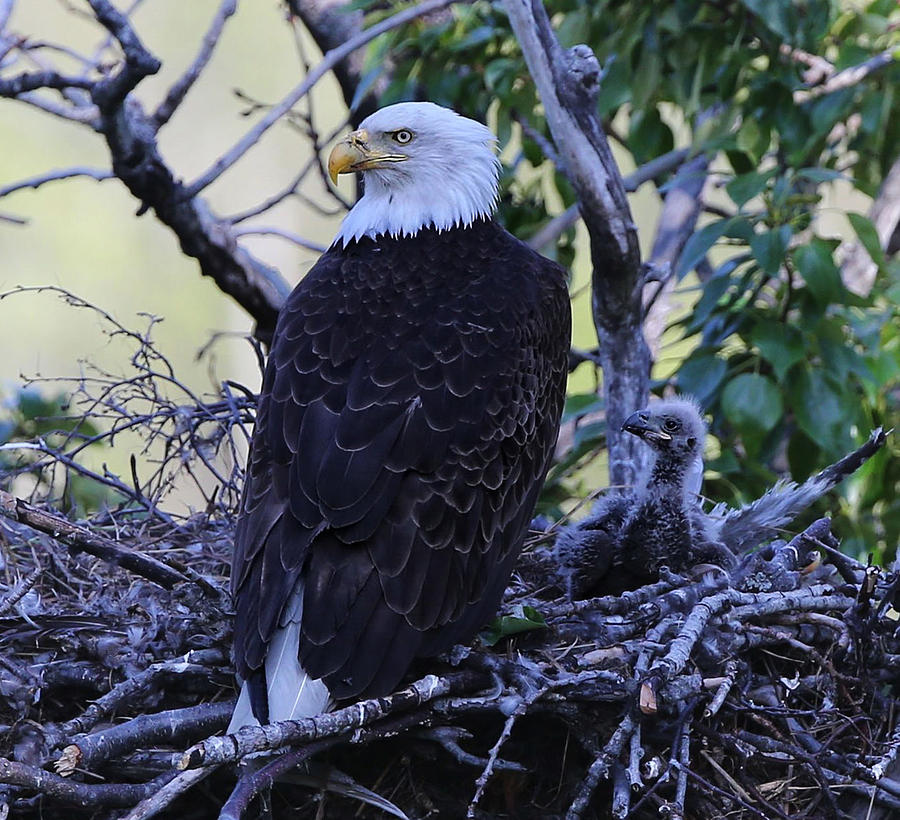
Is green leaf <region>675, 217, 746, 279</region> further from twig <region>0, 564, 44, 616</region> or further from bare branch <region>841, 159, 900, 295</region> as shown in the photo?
twig <region>0, 564, 44, 616</region>

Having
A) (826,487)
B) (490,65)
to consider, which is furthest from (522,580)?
(490,65)

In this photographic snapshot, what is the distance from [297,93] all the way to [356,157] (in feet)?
1.96

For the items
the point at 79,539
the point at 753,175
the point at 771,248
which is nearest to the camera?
the point at 79,539

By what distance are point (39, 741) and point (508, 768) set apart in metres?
1.22

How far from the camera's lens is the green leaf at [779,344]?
5.23m

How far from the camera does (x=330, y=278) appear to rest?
14.6 ft

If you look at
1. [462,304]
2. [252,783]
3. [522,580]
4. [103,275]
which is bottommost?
[252,783]

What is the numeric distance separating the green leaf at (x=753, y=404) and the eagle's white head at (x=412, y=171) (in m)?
1.23

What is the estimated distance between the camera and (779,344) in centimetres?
529

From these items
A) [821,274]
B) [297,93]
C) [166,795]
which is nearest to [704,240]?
[821,274]

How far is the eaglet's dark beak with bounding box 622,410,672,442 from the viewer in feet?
15.9

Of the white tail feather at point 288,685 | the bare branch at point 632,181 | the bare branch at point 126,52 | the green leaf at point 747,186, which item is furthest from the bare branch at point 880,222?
the white tail feather at point 288,685

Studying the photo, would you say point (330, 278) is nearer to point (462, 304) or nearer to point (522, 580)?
point (462, 304)

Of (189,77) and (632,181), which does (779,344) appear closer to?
(632,181)
